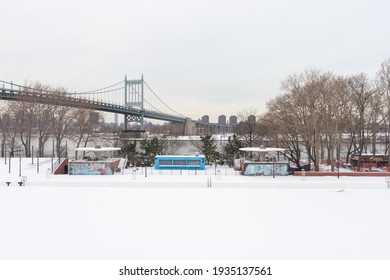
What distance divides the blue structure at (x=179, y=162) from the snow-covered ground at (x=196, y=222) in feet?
28.7

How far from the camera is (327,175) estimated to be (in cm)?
2586

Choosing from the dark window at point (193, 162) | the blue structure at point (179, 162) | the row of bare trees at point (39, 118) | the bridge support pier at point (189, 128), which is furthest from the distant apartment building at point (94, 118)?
the bridge support pier at point (189, 128)

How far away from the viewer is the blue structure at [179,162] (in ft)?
100

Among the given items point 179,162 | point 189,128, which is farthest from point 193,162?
point 189,128

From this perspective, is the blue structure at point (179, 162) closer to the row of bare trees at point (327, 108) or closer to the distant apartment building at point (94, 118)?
the row of bare trees at point (327, 108)

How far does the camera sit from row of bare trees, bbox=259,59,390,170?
101ft

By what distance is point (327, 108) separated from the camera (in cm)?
3281

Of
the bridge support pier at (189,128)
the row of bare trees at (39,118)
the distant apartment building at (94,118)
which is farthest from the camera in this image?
the bridge support pier at (189,128)

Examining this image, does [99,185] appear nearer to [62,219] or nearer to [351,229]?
[62,219]

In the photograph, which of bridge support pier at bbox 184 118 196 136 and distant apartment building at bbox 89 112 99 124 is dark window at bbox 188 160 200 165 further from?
bridge support pier at bbox 184 118 196 136

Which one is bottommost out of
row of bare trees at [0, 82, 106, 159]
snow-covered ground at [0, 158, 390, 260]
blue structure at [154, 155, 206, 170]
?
snow-covered ground at [0, 158, 390, 260]

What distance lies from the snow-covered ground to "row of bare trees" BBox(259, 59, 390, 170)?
35.1 feet

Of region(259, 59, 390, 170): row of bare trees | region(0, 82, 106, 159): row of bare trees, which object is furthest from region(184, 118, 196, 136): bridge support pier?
region(259, 59, 390, 170): row of bare trees

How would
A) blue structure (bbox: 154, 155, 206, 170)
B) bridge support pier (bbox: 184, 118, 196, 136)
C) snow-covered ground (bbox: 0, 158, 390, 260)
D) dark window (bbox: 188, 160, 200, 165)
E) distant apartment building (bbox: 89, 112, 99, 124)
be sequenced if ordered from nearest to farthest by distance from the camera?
snow-covered ground (bbox: 0, 158, 390, 260) → blue structure (bbox: 154, 155, 206, 170) → dark window (bbox: 188, 160, 200, 165) → distant apartment building (bbox: 89, 112, 99, 124) → bridge support pier (bbox: 184, 118, 196, 136)
